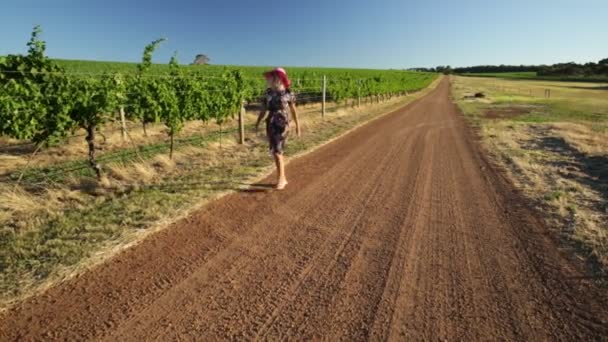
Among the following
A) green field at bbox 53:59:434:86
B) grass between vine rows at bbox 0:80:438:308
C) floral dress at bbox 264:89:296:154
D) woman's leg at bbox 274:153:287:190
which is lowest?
grass between vine rows at bbox 0:80:438:308

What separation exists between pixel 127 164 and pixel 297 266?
5.68 metres

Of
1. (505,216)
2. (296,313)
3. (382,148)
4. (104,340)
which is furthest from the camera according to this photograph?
(382,148)

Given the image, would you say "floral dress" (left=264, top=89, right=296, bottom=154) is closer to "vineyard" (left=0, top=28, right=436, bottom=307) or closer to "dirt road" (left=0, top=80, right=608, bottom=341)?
"dirt road" (left=0, top=80, right=608, bottom=341)

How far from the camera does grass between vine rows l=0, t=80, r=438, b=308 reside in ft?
12.1

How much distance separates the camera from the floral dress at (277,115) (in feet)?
20.4

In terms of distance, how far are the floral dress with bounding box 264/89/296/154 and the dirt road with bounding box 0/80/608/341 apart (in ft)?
3.05

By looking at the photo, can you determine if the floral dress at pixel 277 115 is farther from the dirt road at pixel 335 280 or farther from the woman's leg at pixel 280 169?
the dirt road at pixel 335 280

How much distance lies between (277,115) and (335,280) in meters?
3.39

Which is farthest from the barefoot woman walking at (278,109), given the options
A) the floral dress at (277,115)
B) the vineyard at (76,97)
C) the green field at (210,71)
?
the green field at (210,71)

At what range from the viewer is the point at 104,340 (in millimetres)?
2709

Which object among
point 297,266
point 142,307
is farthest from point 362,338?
point 142,307

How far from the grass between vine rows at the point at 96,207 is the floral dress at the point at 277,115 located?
0.99 metres

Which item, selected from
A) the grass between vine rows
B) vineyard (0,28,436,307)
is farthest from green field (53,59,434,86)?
the grass between vine rows

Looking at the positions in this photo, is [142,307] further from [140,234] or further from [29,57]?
[29,57]
